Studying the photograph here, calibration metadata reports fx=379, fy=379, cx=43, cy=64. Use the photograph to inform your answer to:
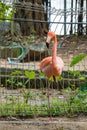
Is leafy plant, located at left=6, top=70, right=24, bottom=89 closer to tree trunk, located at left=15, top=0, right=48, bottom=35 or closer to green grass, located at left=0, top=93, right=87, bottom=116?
green grass, located at left=0, top=93, right=87, bottom=116

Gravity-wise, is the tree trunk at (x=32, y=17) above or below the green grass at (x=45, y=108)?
above

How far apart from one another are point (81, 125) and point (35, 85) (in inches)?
66.9

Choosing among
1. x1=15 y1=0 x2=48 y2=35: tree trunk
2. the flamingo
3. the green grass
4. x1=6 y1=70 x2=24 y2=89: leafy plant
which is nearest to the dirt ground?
the green grass

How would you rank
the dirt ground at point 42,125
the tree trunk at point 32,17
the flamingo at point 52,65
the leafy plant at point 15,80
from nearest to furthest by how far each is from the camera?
the dirt ground at point 42,125, the flamingo at point 52,65, the leafy plant at point 15,80, the tree trunk at point 32,17

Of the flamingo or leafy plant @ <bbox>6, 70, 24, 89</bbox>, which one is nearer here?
the flamingo

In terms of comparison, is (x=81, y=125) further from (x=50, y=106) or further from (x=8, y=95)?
(x=8, y=95)

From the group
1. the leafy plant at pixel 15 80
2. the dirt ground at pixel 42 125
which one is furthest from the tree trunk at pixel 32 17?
the dirt ground at pixel 42 125

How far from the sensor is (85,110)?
4.70 m

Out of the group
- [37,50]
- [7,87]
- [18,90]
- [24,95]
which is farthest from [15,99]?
[37,50]

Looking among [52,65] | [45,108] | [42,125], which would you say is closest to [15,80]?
[45,108]

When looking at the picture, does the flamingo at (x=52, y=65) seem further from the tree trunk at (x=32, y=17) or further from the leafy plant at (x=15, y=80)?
the tree trunk at (x=32, y=17)

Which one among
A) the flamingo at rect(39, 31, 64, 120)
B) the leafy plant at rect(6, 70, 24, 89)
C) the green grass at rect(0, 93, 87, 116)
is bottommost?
the green grass at rect(0, 93, 87, 116)

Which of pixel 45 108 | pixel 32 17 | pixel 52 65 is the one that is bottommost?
pixel 45 108

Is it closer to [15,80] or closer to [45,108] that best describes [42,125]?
[45,108]
